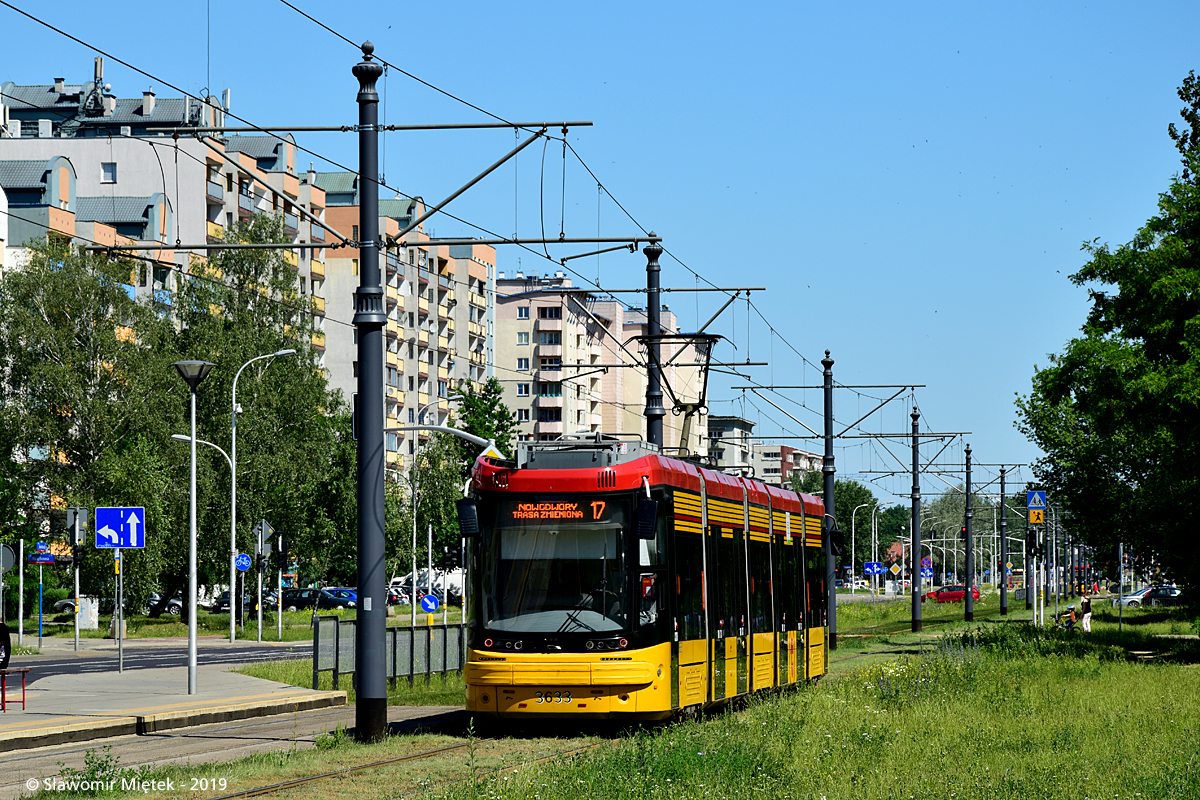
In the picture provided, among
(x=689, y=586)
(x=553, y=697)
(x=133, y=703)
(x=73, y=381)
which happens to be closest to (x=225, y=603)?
(x=73, y=381)

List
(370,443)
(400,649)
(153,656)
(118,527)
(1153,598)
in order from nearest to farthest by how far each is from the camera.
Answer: (370,443)
(118,527)
(400,649)
(153,656)
(1153,598)

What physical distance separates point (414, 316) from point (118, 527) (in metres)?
86.9

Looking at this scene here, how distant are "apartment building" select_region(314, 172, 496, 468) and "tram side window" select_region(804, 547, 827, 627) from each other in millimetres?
67466

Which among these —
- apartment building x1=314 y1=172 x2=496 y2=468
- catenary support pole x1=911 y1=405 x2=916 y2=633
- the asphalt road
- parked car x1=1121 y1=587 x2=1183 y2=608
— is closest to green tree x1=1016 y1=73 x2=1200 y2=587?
→ catenary support pole x1=911 y1=405 x2=916 y2=633

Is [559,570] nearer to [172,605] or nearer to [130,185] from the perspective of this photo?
[172,605]

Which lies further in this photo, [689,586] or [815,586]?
[815,586]

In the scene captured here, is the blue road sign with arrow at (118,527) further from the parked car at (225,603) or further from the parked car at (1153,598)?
the parked car at (1153,598)

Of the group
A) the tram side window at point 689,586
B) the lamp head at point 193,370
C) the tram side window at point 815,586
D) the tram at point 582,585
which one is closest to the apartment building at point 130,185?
the tram side window at point 815,586

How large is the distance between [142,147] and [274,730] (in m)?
73.4

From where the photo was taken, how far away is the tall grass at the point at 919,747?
11.5 m

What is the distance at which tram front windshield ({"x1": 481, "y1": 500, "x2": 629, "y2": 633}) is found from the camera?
16922 millimetres

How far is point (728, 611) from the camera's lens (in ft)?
66.2

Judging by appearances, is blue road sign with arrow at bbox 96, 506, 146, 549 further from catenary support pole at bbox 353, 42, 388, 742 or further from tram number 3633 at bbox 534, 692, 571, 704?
tram number 3633 at bbox 534, 692, 571, 704

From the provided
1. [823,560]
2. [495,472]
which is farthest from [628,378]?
[495,472]
